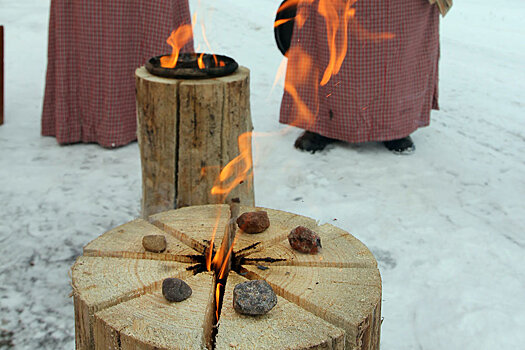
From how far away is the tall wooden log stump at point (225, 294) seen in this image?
1.23 m

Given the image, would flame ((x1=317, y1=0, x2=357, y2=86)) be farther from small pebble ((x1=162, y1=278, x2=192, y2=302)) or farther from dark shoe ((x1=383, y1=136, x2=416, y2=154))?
small pebble ((x1=162, y1=278, x2=192, y2=302))

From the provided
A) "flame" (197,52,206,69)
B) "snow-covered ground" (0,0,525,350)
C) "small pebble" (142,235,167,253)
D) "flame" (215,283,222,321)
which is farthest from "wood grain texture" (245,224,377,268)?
"flame" (197,52,206,69)

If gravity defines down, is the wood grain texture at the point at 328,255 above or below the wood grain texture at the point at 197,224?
below

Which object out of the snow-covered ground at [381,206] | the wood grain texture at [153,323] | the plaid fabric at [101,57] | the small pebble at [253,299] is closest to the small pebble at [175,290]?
the wood grain texture at [153,323]

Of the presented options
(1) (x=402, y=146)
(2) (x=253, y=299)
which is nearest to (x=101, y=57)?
(1) (x=402, y=146)

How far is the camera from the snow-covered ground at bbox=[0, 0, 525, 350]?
226cm

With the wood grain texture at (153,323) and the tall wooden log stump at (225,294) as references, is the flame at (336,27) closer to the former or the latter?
the tall wooden log stump at (225,294)

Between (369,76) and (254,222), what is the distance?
2.37 m

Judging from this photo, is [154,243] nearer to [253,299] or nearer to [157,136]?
[253,299]

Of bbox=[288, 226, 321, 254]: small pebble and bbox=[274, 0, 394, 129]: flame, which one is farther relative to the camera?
bbox=[274, 0, 394, 129]: flame

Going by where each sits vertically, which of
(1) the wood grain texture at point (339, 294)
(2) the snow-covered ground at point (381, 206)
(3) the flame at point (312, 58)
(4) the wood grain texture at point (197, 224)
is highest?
(3) the flame at point (312, 58)

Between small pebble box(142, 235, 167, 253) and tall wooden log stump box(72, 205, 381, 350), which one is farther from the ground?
small pebble box(142, 235, 167, 253)

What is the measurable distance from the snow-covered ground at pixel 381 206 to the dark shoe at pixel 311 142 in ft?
0.23

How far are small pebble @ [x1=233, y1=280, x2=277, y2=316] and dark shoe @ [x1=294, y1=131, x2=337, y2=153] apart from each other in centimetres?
274
